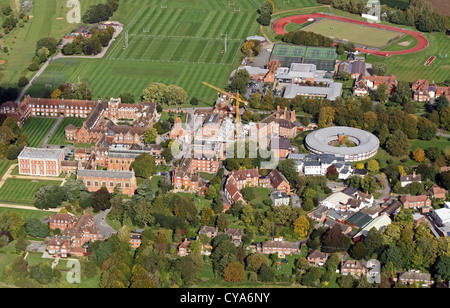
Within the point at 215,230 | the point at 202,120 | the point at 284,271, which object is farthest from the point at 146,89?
the point at 284,271

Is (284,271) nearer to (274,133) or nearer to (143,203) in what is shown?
(143,203)

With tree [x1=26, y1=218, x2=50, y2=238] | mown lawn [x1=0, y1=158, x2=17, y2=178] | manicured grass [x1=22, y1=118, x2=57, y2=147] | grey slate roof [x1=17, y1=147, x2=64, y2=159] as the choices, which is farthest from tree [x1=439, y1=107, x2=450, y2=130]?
mown lawn [x1=0, y1=158, x2=17, y2=178]

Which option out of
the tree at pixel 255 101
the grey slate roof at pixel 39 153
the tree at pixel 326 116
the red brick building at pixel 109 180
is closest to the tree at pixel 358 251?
the red brick building at pixel 109 180

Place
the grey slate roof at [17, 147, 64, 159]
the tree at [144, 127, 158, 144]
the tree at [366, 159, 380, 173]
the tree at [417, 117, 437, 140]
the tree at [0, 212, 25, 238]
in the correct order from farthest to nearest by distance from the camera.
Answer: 1. the tree at [417, 117, 437, 140]
2. the tree at [144, 127, 158, 144]
3. the grey slate roof at [17, 147, 64, 159]
4. the tree at [366, 159, 380, 173]
5. the tree at [0, 212, 25, 238]

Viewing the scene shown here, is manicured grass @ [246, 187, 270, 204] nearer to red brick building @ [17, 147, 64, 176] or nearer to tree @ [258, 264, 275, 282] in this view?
A: tree @ [258, 264, 275, 282]

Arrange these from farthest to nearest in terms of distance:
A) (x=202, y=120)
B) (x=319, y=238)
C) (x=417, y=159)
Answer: (x=202, y=120), (x=417, y=159), (x=319, y=238)

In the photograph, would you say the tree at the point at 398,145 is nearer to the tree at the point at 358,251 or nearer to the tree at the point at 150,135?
the tree at the point at 358,251

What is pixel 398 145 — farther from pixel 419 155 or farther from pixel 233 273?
pixel 233 273

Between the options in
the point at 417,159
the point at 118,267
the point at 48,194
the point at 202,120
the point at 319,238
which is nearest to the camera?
the point at 118,267
